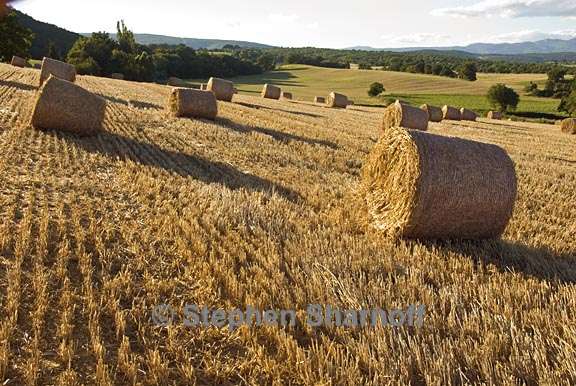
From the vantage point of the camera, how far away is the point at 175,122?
1636cm

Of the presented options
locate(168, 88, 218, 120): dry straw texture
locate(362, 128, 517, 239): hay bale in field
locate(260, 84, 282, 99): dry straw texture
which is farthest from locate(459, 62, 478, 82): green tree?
locate(362, 128, 517, 239): hay bale in field

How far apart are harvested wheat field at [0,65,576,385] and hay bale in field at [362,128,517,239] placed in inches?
10.3

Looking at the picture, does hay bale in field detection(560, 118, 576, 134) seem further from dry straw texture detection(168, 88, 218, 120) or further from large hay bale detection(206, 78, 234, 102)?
dry straw texture detection(168, 88, 218, 120)

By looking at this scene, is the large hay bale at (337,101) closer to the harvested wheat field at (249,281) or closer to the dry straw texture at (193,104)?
the dry straw texture at (193,104)

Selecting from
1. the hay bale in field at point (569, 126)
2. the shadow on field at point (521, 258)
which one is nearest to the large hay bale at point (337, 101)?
the hay bale in field at point (569, 126)

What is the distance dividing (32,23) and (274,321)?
4324 inches

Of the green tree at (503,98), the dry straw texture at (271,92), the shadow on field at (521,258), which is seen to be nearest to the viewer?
the shadow on field at (521,258)

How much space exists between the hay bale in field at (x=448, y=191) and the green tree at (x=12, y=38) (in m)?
29.6

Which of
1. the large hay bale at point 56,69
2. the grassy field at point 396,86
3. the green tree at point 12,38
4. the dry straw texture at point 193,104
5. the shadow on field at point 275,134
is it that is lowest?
the grassy field at point 396,86

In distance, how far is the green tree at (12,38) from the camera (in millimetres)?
29016

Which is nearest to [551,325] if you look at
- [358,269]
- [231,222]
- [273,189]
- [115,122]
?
[358,269]

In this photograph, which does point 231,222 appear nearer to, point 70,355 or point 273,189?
point 273,189
